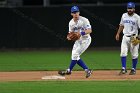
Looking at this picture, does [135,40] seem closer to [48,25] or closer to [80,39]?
[80,39]

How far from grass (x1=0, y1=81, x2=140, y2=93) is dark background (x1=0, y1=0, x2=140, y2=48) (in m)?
13.8

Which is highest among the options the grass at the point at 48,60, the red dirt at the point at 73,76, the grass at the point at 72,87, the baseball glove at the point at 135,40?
the baseball glove at the point at 135,40

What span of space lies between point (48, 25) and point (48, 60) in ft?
18.3

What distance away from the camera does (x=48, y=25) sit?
27.9 m

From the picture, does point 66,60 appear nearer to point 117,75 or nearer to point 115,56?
point 115,56

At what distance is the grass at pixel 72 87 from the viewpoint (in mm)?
12351

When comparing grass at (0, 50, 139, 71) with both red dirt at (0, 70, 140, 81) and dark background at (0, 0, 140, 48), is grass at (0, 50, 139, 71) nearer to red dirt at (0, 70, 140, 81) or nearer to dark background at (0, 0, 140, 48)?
dark background at (0, 0, 140, 48)

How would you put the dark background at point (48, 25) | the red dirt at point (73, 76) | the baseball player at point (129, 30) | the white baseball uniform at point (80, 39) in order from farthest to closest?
the dark background at point (48, 25) → the baseball player at point (129, 30) → the white baseball uniform at point (80, 39) → the red dirt at point (73, 76)

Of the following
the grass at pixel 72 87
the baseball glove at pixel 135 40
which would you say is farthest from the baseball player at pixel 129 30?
the grass at pixel 72 87

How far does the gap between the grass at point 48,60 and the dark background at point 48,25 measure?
0.82 meters

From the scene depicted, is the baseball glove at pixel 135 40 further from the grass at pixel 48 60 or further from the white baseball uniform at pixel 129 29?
the grass at pixel 48 60

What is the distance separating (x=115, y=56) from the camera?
2436cm

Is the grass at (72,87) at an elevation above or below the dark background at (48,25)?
above

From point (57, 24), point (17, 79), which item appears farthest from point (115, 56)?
point (17, 79)
